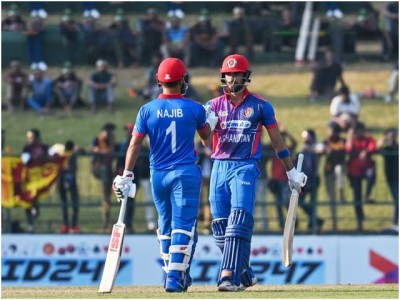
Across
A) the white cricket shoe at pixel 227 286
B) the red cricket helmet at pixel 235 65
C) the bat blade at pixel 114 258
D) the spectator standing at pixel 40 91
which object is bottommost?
the white cricket shoe at pixel 227 286

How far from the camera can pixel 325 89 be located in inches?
1315

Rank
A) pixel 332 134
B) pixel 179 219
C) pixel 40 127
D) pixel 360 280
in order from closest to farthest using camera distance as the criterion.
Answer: pixel 179 219 < pixel 360 280 < pixel 332 134 < pixel 40 127

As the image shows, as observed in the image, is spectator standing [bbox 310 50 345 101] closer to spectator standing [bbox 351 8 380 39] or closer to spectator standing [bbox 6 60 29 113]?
spectator standing [bbox 351 8 380 39]

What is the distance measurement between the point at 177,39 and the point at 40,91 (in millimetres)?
3925

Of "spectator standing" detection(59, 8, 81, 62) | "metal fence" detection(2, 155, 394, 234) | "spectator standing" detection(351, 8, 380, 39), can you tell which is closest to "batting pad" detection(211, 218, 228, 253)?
"metal fence" detection(2, 155, 394, 234)

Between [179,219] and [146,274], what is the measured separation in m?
9.34

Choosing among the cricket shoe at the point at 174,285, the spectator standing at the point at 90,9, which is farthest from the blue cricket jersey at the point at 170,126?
the spectator standing at the point at 90,9

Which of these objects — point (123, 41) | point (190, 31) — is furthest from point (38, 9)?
point (190, 31)

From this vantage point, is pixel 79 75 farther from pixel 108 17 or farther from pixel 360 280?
pixel 360 280

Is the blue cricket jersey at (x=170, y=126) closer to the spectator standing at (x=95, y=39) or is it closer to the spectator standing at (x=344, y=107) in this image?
the spectator standing at (x=344, y=107)

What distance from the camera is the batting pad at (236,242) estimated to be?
1468 cm

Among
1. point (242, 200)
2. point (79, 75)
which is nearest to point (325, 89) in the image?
point (79, 75)

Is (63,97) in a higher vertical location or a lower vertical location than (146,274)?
higher

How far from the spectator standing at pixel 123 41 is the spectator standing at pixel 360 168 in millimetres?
9461
